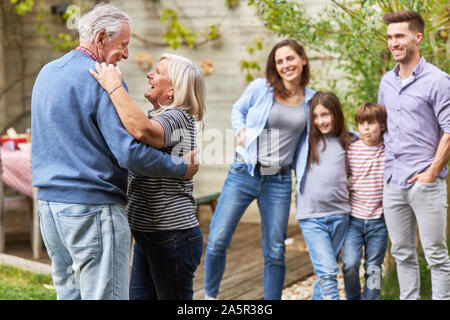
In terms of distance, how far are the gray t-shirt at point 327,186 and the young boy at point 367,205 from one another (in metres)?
0.07

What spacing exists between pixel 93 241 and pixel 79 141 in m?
0.34

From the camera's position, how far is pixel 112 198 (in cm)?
209

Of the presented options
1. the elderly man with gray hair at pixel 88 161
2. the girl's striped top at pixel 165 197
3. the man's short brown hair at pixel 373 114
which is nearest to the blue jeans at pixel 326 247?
the man's short brown hair at pixel 373 114

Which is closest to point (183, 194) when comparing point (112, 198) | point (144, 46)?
point (112, 198)

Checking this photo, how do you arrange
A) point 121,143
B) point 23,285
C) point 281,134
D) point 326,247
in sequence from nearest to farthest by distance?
point 121,143 → point 326,247 → point 281,134 → point 23,285

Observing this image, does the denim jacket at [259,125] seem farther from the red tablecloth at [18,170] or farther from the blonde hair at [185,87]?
the red tablecloth at [18,170]

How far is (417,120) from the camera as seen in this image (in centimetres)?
316

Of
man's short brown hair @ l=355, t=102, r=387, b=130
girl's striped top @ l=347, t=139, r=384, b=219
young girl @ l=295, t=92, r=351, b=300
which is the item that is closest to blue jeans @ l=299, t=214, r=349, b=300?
young girl @ l=295, t=92, r=351, b=300

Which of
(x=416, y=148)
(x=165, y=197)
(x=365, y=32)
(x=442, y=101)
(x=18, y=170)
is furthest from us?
(x=18, y=170)

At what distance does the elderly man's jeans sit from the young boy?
0.11m

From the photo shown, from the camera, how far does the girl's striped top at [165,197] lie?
2.28 metres

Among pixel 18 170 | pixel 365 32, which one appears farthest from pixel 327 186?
pixel 18 170

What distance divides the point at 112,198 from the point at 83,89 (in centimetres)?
39

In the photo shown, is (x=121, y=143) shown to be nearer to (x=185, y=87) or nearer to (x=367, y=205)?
(x=185, y=87)
